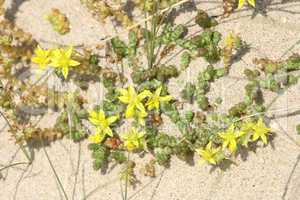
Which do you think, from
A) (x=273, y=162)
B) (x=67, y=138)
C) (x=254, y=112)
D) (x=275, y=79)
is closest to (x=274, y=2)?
(x=275, y=79)

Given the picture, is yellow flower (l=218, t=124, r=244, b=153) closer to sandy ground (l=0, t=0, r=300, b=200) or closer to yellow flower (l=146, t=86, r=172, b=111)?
sandy ground (l=0, t=0, r=300, b=200)

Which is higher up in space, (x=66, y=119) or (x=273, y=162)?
(x=66, y=119)

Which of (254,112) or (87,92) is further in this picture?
(87,92)

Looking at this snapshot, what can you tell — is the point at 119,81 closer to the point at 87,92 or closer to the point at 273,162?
the point at 87,92

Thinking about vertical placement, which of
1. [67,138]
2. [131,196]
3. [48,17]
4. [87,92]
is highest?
[48,17]

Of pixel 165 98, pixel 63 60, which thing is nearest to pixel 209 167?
pixel 165 98

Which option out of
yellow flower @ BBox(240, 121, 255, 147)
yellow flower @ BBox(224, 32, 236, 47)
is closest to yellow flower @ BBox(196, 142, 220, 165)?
yellow flower @ BBox(240, 121, 255, 147)

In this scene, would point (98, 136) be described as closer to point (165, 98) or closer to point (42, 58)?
point (165, 98)

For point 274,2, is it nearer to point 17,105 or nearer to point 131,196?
point 131,196
